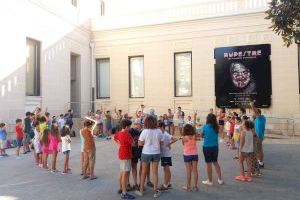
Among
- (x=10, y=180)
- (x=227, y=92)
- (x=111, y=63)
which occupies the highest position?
(x=111, y=63)

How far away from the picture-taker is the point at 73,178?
9688mm

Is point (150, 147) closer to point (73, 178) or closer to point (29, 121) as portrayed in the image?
point (73, 178)

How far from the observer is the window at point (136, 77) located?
23656 mm

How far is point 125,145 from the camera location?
779 cm

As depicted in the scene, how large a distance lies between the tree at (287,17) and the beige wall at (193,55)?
9.99 metres

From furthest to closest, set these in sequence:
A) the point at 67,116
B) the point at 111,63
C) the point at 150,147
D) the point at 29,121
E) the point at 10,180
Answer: the point at 111,63
the point at 67,116
the point at 29,121
the point at 10,180
the point at 150,147

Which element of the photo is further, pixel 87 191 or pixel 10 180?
pixel 10 180

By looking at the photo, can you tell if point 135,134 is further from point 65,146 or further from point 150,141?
point 65,146

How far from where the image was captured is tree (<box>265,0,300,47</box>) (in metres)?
9.95

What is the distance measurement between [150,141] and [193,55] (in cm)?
1487

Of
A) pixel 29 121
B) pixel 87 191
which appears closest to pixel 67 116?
pixel 29 121

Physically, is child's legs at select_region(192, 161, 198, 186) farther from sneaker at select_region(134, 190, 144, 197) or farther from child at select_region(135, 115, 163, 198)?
sneaker at select_region(134, 190, 144, 197)

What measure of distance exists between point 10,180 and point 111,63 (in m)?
15.5

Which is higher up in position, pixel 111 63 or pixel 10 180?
pixel 111 63
